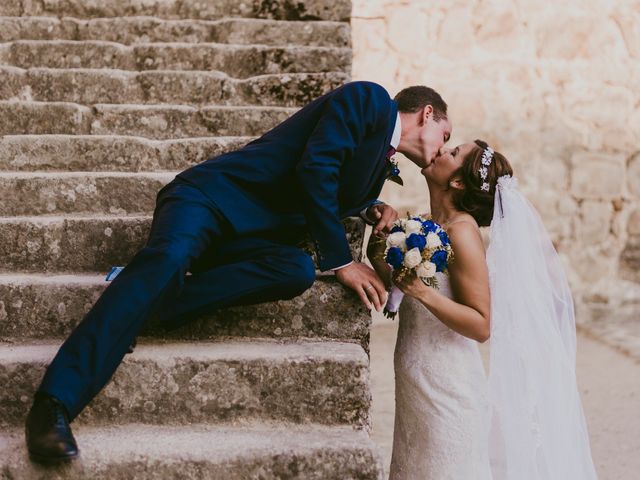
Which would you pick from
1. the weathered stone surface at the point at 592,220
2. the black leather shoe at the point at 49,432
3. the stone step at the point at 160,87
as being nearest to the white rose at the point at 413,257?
the black leather shoe at the point at 49,432

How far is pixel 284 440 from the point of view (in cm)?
205

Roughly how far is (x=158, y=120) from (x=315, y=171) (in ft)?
5.04

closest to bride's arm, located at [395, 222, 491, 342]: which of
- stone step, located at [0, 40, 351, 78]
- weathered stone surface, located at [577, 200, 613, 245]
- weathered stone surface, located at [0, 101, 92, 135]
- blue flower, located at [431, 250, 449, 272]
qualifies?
blue flower, located at [431, 250, 449, 272]

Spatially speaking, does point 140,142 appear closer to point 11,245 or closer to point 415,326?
point 11,245

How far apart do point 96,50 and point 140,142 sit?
1090 millimetres

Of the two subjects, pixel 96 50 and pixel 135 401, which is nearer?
pixel 135 401

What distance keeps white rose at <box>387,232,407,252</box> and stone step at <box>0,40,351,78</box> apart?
197cm

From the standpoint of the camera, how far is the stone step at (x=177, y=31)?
4250 mm

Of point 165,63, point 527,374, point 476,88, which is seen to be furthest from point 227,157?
point 476,88

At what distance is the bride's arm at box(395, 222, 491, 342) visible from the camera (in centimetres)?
228

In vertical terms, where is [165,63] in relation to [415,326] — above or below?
above

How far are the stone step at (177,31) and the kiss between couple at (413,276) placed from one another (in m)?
1.83

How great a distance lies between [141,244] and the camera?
2.71m

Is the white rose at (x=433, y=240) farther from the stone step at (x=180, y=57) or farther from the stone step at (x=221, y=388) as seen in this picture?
the stone step at (x=180, y=57)
